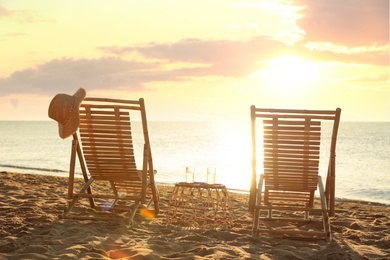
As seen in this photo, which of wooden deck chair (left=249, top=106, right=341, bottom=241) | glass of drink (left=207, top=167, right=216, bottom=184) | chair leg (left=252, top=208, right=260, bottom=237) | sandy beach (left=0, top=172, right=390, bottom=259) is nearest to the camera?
sandy beach (left=0, top=172, right=390, bottom=259)

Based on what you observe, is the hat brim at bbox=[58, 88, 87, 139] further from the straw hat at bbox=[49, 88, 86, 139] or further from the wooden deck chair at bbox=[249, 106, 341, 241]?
the wooden deck chair at bbox=[249, 106, 341, 241]

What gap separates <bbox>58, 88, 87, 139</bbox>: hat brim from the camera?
7.32 m

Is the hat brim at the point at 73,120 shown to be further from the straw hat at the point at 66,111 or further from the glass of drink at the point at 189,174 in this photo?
the glass of drink at the point at 189,174

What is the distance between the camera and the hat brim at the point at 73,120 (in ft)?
24.0

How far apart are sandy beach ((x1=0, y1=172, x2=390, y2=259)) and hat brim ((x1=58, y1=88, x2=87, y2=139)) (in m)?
1.19

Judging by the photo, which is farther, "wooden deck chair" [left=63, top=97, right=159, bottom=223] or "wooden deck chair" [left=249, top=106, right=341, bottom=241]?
"wooden deck chair" [left=63, top=97, right=159, bottom=223]

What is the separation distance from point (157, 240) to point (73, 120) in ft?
6.88

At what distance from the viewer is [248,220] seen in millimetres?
8203

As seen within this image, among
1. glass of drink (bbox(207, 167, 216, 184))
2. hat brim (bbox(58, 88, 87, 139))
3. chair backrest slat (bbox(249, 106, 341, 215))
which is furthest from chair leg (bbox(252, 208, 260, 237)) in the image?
hat brim (bbox(58, 88, 87, 139))

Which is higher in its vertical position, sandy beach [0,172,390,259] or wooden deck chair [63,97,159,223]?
wooden deck chair [63,97,159,223]

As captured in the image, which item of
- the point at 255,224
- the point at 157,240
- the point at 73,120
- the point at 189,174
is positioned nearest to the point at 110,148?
the point at 73,120

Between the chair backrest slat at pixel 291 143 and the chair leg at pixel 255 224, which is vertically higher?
the chair backrest slat at pixel 291 143

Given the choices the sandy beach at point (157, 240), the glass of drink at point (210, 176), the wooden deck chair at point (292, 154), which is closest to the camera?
the sandy beach at point (157, 240)

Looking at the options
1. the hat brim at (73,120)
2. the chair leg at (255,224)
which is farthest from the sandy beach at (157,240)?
the hat brim at (73,120)
